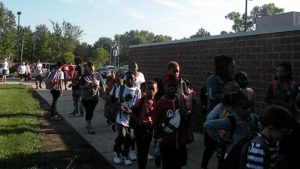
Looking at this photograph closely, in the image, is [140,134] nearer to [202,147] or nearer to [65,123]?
[202,147]

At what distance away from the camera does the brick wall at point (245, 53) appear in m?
9.83

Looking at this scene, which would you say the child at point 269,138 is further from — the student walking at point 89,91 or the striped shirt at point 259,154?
the student walking at point 89,91

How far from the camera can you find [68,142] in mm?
9555

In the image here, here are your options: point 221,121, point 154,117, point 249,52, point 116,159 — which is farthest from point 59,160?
point 249,52

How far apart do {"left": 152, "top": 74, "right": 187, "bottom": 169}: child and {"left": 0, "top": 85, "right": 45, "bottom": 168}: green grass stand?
2.67 metres

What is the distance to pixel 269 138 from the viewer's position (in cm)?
335

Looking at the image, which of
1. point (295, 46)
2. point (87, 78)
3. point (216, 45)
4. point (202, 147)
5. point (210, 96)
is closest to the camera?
point (210, 96)

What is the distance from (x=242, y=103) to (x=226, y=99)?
0.55 meters

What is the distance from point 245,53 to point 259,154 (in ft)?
28.0

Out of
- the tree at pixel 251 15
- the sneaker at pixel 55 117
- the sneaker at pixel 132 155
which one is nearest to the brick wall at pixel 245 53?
the sneaker at pixel 132 155

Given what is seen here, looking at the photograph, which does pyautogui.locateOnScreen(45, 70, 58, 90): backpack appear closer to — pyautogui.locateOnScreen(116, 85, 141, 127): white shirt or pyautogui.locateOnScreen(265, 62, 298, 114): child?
pyautogui.locateOnScreen(116, 85, 141, 127): white shirt

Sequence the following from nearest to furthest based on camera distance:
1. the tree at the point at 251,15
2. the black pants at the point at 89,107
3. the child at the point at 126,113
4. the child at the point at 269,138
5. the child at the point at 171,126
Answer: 1. the child at the point at 269,138
2. the child at the point at 171,126
3. the child at the point at 126,113
4. the black pants at the point at 89,107
5. the tree at the point at 251,15

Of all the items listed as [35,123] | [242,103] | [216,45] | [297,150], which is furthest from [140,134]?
[216,45]

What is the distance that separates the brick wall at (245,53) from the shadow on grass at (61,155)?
4289 mm
